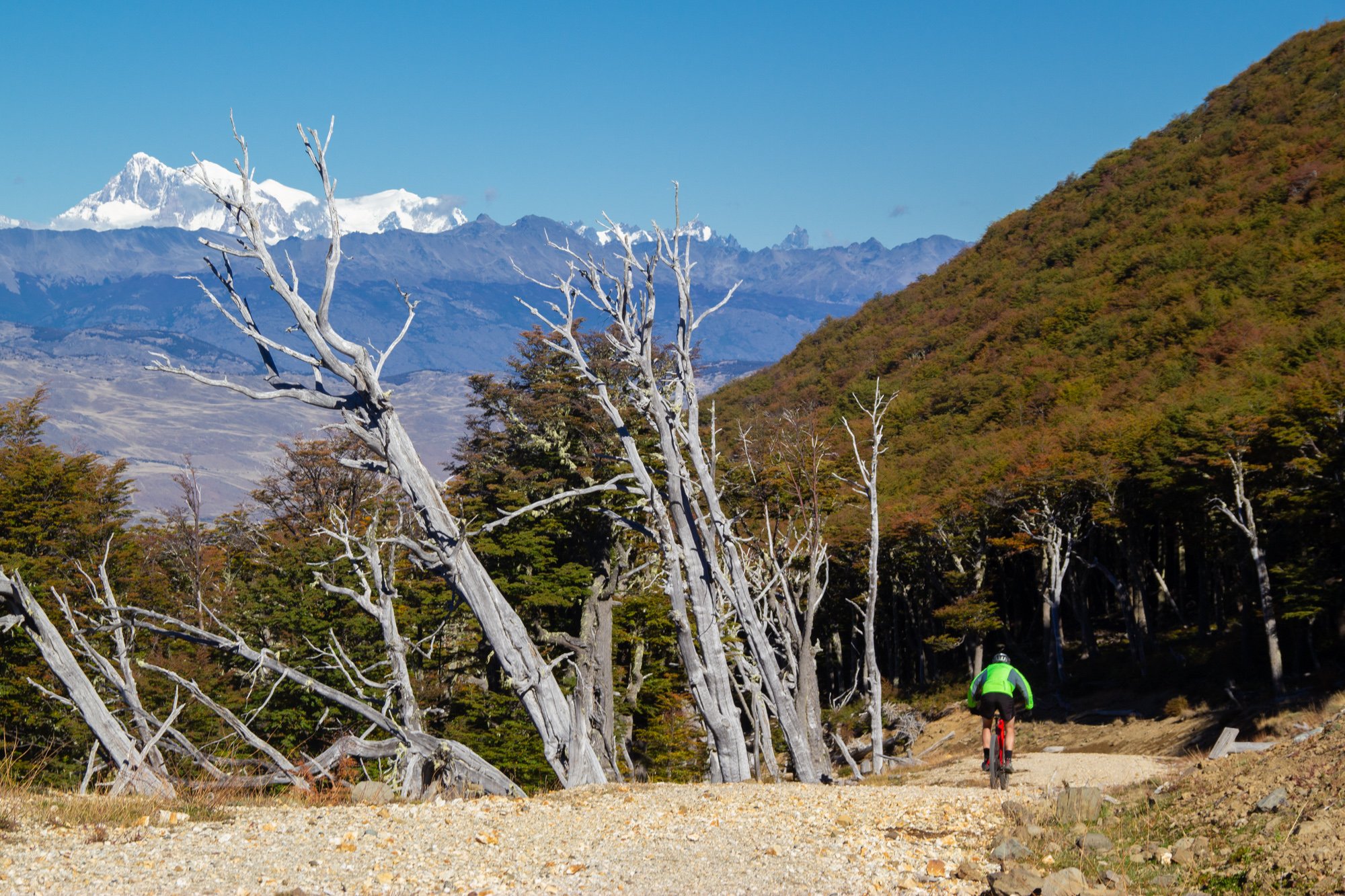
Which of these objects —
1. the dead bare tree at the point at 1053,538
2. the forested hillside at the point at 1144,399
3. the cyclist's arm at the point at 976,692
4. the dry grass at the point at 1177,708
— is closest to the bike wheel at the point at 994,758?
the cyclist's arm at the point at 976,692

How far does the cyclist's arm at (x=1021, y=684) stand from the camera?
1052 centimetres

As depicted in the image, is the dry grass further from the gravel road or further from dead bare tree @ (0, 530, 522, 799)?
dead bare tree @ (0, 530, 522, 799)

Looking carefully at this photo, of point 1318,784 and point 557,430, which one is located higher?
point 557,430

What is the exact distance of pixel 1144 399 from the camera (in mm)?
46844

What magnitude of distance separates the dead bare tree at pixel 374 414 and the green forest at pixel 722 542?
0.04 meters

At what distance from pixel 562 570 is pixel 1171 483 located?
65.8ft

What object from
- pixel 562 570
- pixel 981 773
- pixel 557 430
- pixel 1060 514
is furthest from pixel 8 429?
pixel 1060 514

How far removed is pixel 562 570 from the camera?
28.5 metres

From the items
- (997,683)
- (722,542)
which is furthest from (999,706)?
(722,542)

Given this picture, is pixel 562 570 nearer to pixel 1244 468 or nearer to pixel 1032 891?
pixel 1244 468

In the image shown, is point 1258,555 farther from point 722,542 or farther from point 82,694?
point 82,694

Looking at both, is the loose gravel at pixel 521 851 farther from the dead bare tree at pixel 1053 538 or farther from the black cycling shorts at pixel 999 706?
the dead bare tree at pixel 1053 538

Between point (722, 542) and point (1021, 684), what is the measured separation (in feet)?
12.2

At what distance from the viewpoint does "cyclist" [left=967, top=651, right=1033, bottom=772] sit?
11.1 meters
